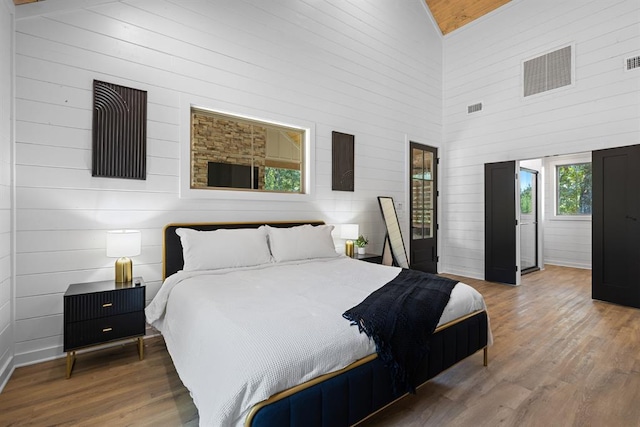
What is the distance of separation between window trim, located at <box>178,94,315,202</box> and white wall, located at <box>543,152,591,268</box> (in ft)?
19.0

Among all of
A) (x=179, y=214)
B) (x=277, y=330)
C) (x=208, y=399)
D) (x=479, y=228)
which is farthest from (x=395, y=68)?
(x=208, y=399)

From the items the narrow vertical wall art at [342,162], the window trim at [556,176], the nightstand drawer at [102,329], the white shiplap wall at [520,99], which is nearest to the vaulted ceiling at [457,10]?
the white shiplap wall at [520,99]

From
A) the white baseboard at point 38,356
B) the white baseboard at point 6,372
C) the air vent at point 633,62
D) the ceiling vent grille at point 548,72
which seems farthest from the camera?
the ceiling vent grille at point 548,72

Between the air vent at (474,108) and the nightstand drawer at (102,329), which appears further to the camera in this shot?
the air vent at (474,108)

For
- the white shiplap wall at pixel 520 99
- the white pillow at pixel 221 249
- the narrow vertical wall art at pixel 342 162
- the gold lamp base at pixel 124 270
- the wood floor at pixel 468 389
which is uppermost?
the white shiplap wall at pixel 520 99

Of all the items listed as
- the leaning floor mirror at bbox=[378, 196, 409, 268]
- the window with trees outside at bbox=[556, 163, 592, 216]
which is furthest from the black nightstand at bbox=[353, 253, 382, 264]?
the window with trees outside at bbox=[556, 163, 592, 216]

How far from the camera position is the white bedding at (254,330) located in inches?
49.6

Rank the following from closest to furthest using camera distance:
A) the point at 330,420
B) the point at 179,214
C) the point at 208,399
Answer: the point at 208,399 < the point at 330,420 < the point at 179,214

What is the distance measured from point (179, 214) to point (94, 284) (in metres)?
0.92

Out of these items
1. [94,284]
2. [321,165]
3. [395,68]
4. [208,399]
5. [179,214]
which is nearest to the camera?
[208,399]

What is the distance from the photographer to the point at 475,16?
18.1 ft

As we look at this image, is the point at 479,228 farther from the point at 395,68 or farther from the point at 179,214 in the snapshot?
the point at 179,214

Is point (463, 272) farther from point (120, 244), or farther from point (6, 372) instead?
point (6, 372)

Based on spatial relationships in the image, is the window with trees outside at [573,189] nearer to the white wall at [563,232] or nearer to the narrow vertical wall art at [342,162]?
the white wall at [563,232]
